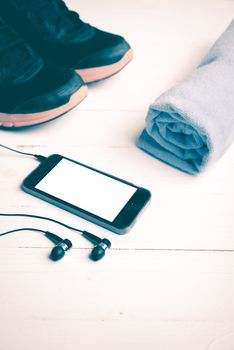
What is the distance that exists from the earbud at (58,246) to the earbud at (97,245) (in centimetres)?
3

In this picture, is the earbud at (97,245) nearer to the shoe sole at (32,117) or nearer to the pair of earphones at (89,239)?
the pair of earphones at (89,239)

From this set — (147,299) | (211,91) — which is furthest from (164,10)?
(147,299)

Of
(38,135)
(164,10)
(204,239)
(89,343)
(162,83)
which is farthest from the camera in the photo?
(164,10)

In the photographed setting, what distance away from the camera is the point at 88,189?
59 centimetres

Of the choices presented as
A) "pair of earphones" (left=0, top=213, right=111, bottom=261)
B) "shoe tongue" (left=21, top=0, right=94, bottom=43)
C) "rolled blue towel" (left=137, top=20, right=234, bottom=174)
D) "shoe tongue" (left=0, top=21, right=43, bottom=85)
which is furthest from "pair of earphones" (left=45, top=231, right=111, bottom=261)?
"shoe tongue" (left=21, top=0, right=94, bottom=43)

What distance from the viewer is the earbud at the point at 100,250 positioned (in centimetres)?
51

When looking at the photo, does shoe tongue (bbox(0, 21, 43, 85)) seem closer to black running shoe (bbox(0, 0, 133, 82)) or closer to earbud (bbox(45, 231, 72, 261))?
black running shoe (bbox(0, 0, 133, 82))

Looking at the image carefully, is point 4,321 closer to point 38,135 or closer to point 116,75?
point 38,135

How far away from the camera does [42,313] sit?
18.0 inches

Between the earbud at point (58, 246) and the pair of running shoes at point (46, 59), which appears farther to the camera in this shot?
the pair of running shoes at point (46, 59)

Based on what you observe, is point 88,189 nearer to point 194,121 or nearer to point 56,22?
point 194,121

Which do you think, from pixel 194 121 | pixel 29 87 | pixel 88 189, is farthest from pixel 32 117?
pixel 194 121

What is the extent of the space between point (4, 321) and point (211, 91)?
44 centimetres

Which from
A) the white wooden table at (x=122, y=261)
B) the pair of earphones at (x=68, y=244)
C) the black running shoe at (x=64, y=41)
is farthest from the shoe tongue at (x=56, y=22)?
the pair of earphones at (x=68, y=244)
